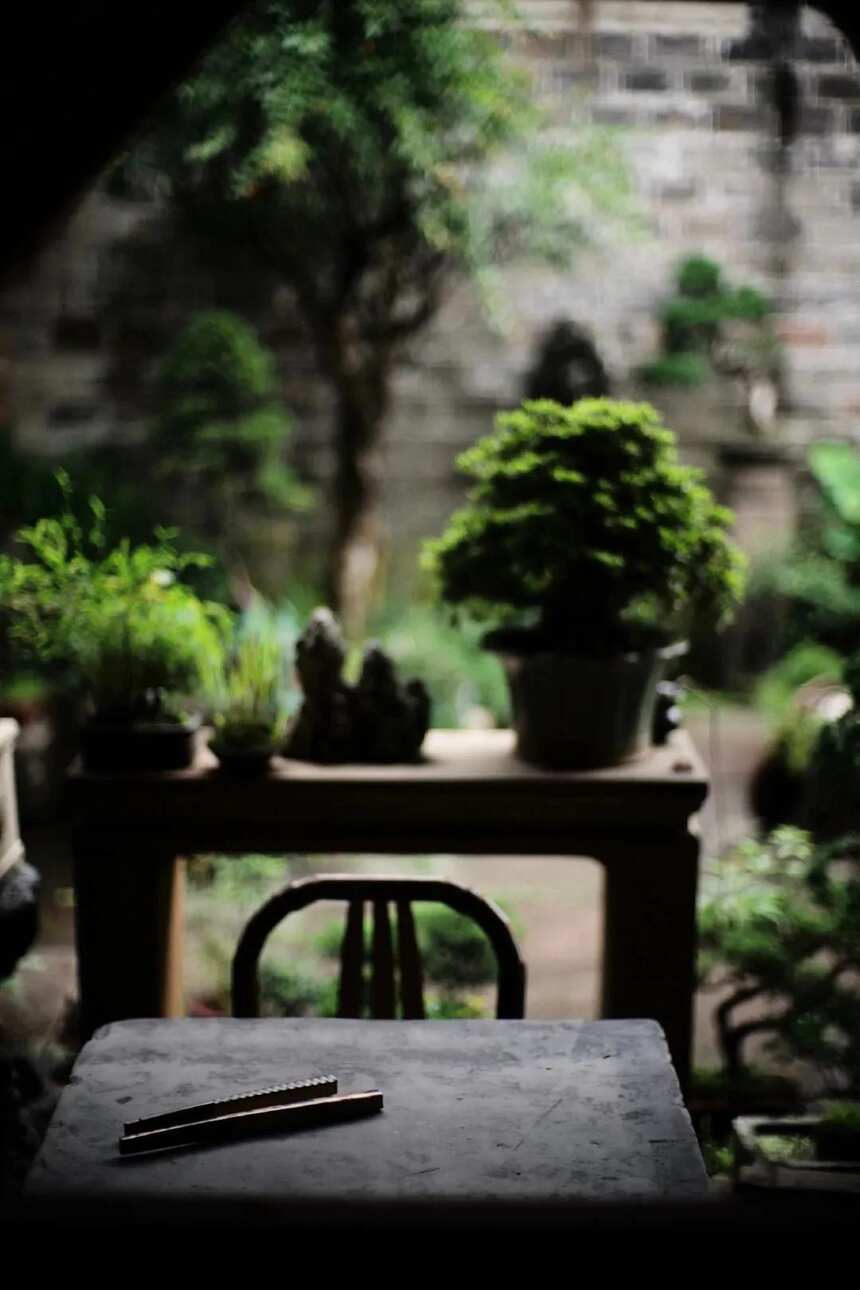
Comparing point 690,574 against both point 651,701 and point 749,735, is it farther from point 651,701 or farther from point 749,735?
point 749,735

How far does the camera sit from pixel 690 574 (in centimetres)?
337

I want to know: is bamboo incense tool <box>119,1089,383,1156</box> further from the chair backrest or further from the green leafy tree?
the green leafy tree

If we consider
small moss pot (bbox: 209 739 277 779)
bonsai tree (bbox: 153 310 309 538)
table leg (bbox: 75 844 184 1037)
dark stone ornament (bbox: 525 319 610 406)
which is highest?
dark stone ornament (bbox: 525 319 610 406)

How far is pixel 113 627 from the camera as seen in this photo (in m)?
3.32

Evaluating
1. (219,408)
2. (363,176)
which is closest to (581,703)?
(363,176)

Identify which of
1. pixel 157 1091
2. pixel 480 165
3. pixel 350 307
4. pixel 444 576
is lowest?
pixel 157 1091

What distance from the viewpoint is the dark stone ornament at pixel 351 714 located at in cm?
340

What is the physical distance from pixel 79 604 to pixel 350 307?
3.31m

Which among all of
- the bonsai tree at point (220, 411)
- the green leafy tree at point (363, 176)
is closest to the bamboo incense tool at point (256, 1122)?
the green leafy tree at point (363, 176)

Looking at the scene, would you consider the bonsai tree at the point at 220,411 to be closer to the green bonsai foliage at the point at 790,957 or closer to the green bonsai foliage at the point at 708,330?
the green bonsai foliage at the point at 708,330

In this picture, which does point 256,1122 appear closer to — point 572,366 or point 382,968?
point 382,968

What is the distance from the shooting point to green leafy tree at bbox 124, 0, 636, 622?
427 centimetres

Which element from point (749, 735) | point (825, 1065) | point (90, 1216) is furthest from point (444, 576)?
→ point (749, 735)

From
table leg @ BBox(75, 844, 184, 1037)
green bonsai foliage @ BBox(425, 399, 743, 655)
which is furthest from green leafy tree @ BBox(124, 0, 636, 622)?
table leg @ BBox(75, 844, 184, 1037)
